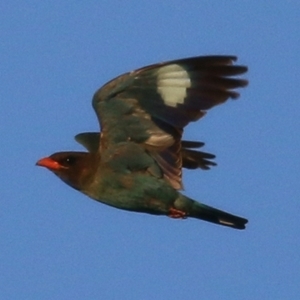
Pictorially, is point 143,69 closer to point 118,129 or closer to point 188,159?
point 118,129

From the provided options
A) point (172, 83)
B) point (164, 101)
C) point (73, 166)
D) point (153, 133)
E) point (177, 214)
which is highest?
point (172, 83)

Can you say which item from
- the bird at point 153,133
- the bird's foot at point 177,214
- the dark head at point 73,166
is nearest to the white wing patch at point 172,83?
the bird at point 153,133

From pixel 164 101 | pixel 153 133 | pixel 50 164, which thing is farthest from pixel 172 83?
pixel 50 164

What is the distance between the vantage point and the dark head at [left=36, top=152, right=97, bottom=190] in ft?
61.8

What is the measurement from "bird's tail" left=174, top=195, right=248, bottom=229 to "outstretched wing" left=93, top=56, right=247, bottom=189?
0.21m

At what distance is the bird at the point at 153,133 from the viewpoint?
60.8 ft

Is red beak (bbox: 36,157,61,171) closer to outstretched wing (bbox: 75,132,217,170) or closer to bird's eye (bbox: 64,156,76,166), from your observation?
bird's eye (bbox: 64,156,76,166)

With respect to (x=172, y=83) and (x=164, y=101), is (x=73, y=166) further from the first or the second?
(x=172, y=83)

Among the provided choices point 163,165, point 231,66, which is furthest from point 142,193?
point 231,66

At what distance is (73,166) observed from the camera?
19031 mm

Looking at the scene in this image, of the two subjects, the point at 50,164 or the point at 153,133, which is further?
the point at 50,164

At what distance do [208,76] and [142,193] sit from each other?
4.41 ft

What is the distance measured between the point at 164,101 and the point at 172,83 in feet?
0.66

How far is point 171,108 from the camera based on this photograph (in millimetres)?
18750
